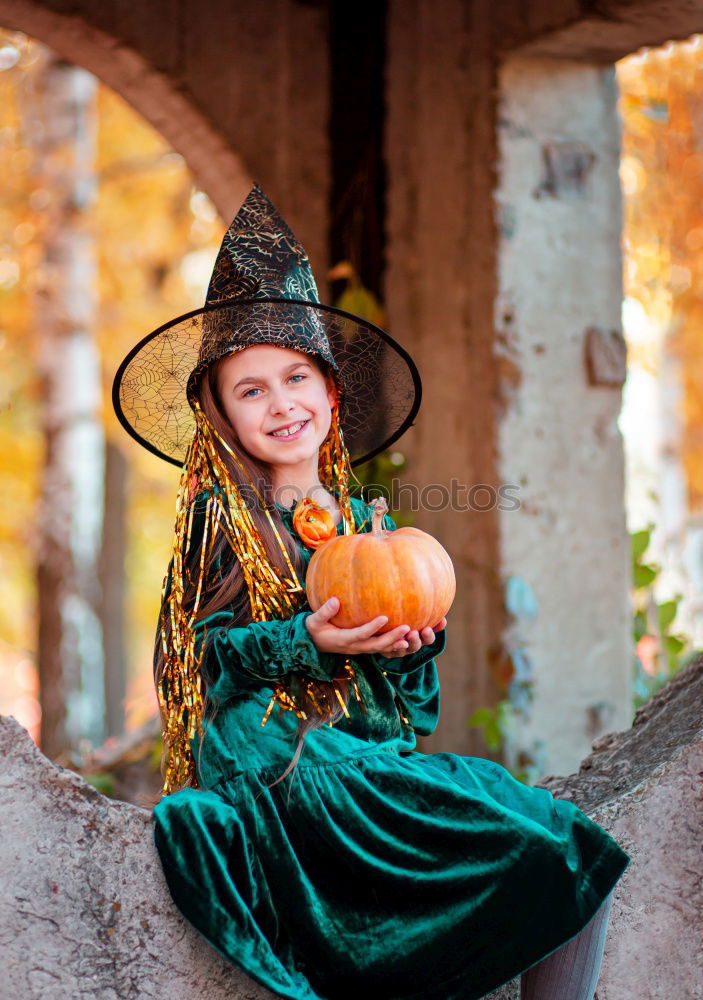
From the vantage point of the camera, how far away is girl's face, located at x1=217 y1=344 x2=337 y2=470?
2.41 metres

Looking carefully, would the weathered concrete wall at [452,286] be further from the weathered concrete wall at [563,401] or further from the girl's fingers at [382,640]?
the girl's fingers at [382,640]

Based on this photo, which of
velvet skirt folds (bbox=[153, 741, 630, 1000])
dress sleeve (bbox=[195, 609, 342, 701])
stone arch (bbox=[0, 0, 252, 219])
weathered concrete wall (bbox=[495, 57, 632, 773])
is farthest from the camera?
stone arch (bbox=[0, 0, 252, 219])

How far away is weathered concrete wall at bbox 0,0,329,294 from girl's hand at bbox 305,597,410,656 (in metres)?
3.11

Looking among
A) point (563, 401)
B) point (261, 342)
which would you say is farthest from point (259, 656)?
point (563, 401)

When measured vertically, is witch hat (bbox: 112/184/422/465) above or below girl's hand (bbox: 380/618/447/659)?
above

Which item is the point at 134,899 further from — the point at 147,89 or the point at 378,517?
the point at 147,89

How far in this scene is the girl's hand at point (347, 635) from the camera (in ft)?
6.65

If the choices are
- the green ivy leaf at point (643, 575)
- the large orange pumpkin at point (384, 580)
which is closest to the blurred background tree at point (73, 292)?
the green ivy leaf at point (643, 575)

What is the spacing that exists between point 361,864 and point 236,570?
654 millimetres

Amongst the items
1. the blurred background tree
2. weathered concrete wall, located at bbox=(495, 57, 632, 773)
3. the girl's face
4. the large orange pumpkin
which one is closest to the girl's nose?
the girl's face

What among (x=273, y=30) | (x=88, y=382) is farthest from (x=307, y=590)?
(x=88, y=382)

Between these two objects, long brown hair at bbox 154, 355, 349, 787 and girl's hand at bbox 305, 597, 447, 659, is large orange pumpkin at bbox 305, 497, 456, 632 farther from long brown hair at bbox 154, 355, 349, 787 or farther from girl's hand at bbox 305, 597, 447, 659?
long brown hair at bbox 154, 355, 349, 787

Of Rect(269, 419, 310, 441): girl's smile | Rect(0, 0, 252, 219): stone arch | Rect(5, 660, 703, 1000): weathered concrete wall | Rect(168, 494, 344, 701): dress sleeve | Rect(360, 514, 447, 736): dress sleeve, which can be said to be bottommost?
Rect(5, 660, 703, 1000): weathered concrete wall

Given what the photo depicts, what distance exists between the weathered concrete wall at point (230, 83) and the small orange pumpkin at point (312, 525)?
2.70 metres
